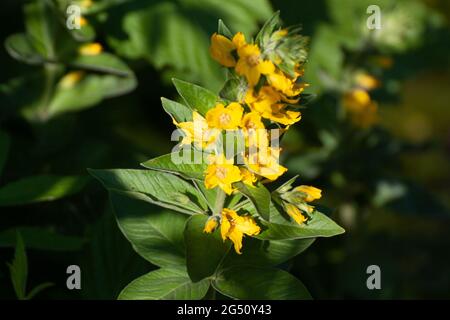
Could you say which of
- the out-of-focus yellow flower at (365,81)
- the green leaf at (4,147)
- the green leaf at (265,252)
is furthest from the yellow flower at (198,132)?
the out-of-focus yellow flower at (365,81)

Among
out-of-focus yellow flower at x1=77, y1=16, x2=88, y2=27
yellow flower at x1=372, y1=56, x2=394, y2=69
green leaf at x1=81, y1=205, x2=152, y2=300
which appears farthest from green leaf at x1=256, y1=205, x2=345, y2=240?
yellow flower at x1=372, y1=56, x2=394, y2=69

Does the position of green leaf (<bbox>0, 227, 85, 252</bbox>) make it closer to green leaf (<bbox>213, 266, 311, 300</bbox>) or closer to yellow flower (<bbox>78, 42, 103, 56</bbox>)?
green leaf (<bbox>213, 266, 311, 300</bbox>)

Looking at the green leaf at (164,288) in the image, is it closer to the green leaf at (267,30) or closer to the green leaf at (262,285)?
the green leaf at (262,285)

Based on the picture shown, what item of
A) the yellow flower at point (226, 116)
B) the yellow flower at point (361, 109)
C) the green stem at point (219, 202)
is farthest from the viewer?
the yellow flower at point (361, 109)

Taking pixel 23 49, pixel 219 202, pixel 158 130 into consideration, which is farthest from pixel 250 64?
pixel 158 130

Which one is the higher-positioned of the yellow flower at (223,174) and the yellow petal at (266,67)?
the yellow petal at (266,67)

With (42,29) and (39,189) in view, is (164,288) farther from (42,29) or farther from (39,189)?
(42,29)

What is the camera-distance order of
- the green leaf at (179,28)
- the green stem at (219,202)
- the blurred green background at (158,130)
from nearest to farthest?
the green stem at (219,202)
the blurred green background at (158,130)
the green leaf at (179,28)
